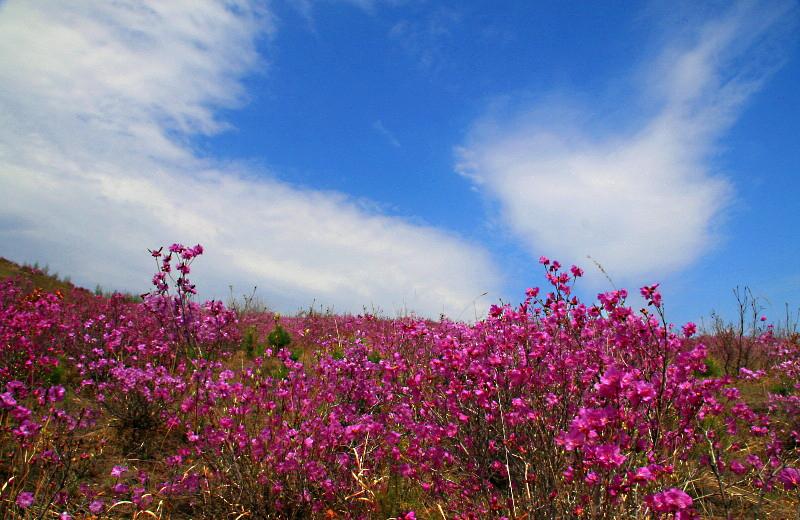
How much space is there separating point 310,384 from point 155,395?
1792mm

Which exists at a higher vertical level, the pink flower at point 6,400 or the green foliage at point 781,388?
the green foliage at point 781,388

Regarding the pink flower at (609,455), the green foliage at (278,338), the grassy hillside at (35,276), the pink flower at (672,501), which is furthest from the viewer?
the grassy hillside at (35,276)

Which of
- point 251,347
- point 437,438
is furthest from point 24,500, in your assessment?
point 251,347

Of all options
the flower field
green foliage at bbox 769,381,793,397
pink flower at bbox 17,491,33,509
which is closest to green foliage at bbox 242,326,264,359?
the flower field

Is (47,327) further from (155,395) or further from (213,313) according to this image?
(213,313)

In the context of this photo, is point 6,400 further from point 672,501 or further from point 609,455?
point 672,501

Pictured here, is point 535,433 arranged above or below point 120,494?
above

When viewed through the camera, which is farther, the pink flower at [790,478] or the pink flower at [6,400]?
the pink flower at [6,400]

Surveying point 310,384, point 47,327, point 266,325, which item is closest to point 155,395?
point 310,384

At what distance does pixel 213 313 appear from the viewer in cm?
490

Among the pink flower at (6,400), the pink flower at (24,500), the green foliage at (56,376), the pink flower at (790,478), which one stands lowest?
the pink flower at (24,500)

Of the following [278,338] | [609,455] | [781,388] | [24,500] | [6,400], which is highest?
[781,388]

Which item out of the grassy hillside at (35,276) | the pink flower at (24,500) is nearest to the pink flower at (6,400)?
the pink flower at (24,500)

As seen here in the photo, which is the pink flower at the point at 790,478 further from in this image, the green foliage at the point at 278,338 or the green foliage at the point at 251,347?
the green foliage at the point at 251,347
